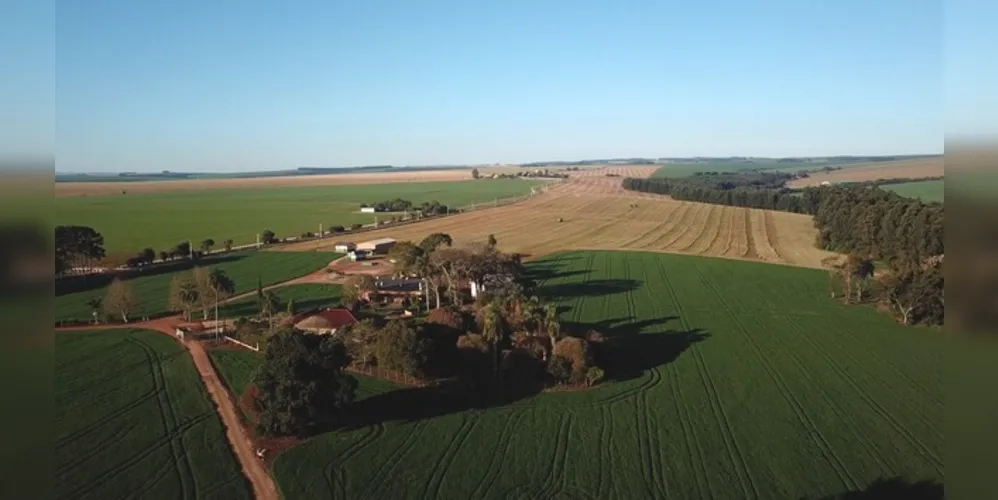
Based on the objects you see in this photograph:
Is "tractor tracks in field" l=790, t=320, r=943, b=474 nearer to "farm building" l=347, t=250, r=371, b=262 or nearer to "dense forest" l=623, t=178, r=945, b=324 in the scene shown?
"dense forest" l=623, t=178, r=945, b=324

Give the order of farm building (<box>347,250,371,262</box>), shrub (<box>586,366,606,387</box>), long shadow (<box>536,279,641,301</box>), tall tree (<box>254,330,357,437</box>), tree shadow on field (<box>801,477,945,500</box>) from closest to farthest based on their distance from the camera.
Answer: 1. tree shadow on field (<box>801,477,945,500</box>)
2. tall tree (<box>254,330,357,437</box>)
3. shrub (<box>586,366,606,387</box>)
4. long shadow (<box>536,279,641,301</box>)
5. farm building (<box>347,250,371,262</box>)

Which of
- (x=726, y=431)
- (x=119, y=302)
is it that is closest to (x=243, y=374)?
(x=119, y=302)

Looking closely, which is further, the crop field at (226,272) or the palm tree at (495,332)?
the crop field at (226,272)

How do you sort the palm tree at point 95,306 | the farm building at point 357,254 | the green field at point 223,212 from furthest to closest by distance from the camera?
1. the green field at point 223,212
2. the farm building at point 357,254
3. the palm tree at point 95,306

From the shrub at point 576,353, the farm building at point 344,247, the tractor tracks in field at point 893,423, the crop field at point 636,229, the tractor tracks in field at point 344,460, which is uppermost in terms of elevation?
the crop field at point 636,229

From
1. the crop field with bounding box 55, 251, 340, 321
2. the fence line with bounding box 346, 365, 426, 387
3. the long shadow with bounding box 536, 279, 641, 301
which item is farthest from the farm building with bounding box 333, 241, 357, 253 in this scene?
the fence line with bounding box 346, 365, 426, 387

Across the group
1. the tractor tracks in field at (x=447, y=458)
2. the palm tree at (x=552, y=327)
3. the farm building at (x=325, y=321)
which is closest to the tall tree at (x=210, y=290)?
the farm building at (x=325, y=321)

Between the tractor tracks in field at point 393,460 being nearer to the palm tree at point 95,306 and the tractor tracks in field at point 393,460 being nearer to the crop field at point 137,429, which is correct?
the crop field at point 137,429
